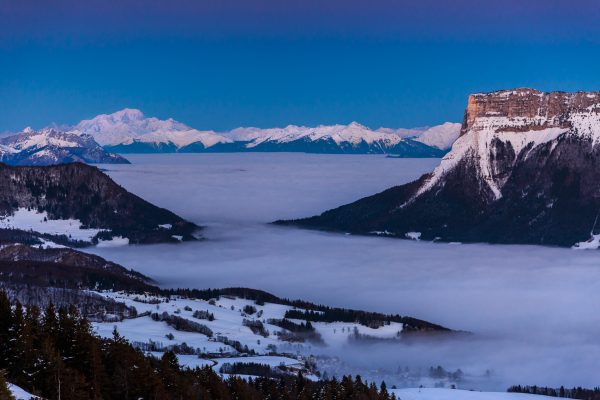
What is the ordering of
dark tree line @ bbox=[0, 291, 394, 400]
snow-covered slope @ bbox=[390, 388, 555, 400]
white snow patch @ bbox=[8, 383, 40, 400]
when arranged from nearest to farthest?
white snow patch @ bbox=[8, 383, 40, 400]
dark tree line @ bbox=[0, 291, 394, 400]
snow-covered slope @ bbox=[390, 388, 555, 400]

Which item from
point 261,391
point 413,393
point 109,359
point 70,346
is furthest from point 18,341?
point 413,393

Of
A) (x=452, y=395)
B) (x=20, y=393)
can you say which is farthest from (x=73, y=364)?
(x=452, y=395)

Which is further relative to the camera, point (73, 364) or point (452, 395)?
point (452, 395)

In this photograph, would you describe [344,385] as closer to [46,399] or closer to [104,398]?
[104,398]

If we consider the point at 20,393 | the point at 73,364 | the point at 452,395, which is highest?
the point at 20,393

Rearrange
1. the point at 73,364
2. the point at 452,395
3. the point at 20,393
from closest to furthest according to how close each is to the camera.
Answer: the point at 20,393 → the point at 73,364 → the point at 452,395

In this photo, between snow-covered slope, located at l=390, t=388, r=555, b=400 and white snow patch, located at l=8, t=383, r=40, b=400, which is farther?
snow-covered slope, located at l=390, t=388, r=555, b=400

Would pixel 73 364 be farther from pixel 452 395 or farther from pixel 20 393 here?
pixel 452 395

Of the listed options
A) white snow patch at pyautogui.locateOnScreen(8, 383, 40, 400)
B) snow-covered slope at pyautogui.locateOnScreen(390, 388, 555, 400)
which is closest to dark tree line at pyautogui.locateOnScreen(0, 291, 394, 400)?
white snow patch at pyautogui.locateOnScreen(8, 383, 40, 400)

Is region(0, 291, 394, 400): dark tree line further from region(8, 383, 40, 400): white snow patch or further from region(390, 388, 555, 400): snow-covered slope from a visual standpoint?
region(390, 388, 555, 400): snow-covered slope

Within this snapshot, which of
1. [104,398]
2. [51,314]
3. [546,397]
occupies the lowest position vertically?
[546,397]

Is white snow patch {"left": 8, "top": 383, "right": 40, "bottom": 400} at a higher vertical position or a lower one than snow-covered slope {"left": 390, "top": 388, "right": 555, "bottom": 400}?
higher
